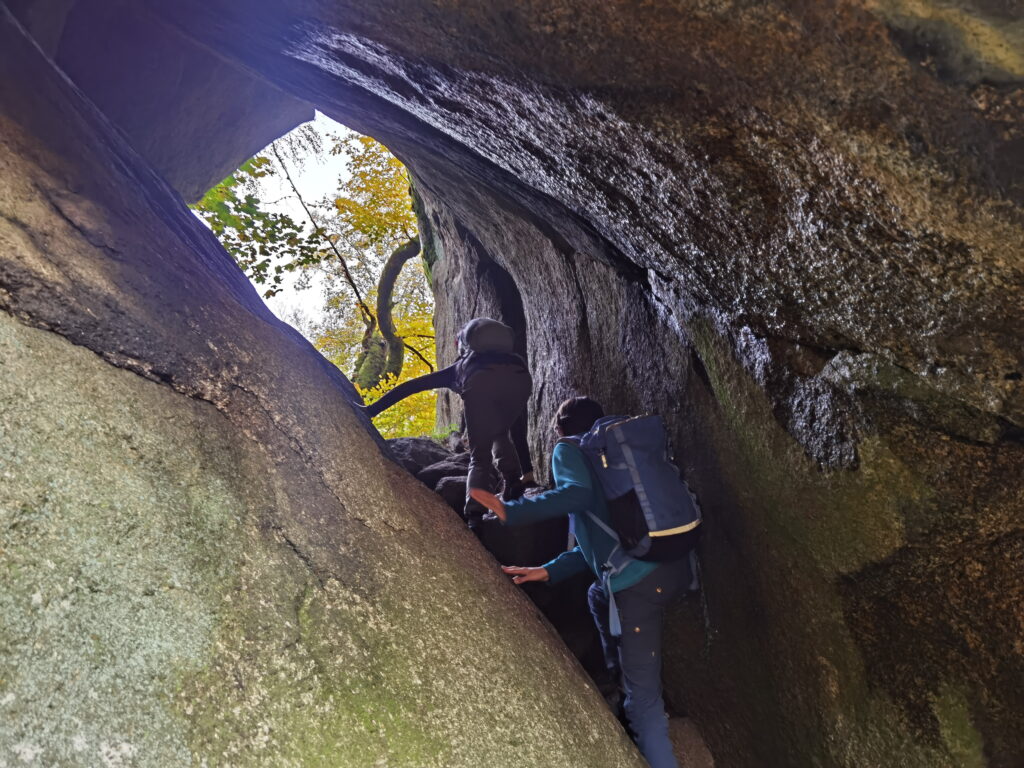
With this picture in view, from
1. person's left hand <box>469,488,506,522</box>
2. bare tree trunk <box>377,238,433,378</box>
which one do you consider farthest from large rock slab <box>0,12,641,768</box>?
bare tree trunk <box>377,238,433,378</box>

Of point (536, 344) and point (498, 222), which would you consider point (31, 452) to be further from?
point (536, 344)

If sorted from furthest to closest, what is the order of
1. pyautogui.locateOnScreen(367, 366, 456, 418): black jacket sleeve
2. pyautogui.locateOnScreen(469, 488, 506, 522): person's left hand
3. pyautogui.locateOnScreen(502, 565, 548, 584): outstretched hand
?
pyautogui.locateOnScreen(367, 366, 456, 418): black jacket sleeve, pyautogui.locateOnScreen(502, 565, 548, 584): outstretched hand, pyautogui.locateOnScreen(469, 488, 506, 522): person's left hand

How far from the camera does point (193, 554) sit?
221 centimetres

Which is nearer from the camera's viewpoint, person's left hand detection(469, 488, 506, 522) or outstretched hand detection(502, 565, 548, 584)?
person's left hand detection(469, 488, 506, 522)

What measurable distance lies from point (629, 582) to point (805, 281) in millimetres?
1998

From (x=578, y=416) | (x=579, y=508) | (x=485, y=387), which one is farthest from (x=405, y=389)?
(x=579, y=508)

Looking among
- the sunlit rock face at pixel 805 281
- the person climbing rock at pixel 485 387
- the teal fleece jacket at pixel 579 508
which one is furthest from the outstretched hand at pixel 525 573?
the sunlit rock face at pixel 805 281

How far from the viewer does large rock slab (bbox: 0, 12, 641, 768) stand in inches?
74.3

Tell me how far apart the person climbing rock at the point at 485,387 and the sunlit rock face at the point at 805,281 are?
4.07ft

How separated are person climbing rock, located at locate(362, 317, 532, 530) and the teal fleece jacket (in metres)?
1.39

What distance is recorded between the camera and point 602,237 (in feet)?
16.1

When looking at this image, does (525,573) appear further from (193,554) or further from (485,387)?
(193,554)

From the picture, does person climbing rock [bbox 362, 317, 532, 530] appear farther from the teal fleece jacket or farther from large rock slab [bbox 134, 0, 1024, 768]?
the teal fleece jacket

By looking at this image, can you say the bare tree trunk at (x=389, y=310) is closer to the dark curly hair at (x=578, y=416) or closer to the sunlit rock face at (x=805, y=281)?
the sunlit rock face at (x=805, y=281)
